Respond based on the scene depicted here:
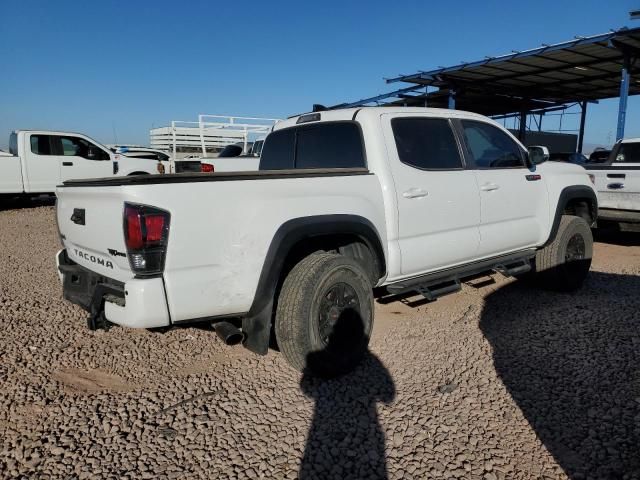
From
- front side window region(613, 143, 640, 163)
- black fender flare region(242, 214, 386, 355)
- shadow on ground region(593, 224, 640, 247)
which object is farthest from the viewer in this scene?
front side window region(613, 143, 640, 163)

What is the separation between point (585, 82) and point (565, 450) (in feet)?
67.9

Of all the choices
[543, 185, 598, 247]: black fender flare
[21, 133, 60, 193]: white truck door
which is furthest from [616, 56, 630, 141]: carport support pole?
[21, 133, 60, 193]: white truck door

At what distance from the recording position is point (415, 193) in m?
3.79

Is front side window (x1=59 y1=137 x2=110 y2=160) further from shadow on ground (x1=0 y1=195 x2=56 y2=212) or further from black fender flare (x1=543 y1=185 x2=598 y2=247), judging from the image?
black fender flare (x1=543 y1=185 x2=598 y2=247)

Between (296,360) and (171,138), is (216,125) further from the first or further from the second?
(296,360)

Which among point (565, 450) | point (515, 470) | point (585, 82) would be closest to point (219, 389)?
point (515, 470)

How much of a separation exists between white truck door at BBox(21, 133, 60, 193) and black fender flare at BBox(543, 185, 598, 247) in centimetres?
1155

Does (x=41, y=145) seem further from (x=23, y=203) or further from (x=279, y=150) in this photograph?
(x=279, y=150)

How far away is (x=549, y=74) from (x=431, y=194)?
55.6 ft

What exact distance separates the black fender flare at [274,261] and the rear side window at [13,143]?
11.7 meters

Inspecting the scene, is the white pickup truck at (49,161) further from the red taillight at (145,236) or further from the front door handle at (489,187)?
the front door handle at (489,187)

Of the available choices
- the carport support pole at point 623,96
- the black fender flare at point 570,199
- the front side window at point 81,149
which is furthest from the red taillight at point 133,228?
the carport support pole at point 623,96

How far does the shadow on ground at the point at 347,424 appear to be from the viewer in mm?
2473

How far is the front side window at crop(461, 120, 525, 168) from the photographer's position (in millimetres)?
4543
